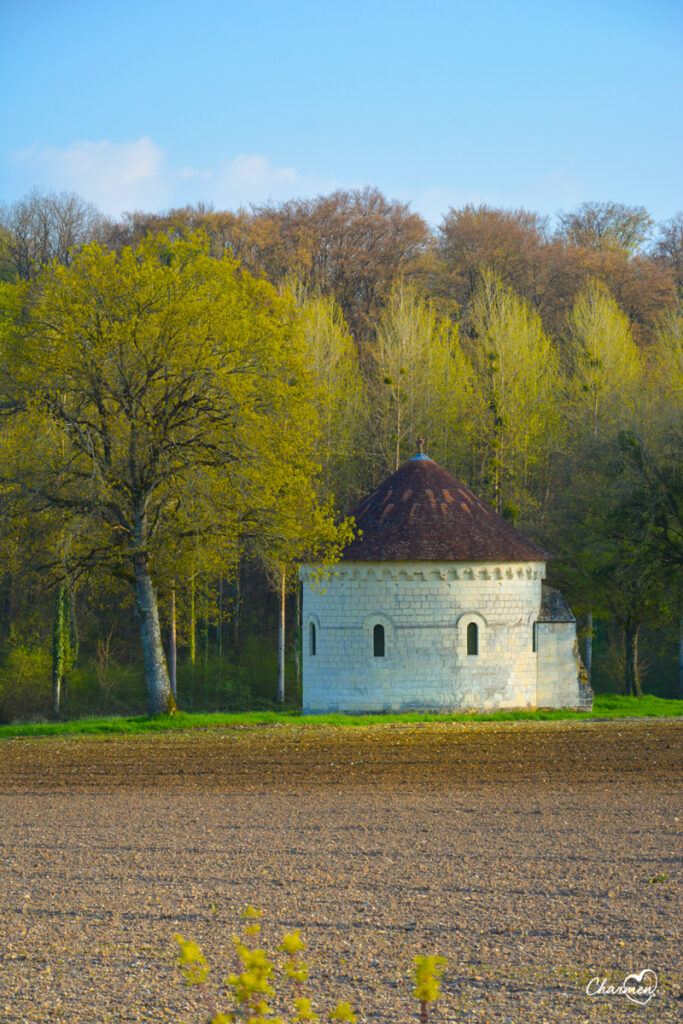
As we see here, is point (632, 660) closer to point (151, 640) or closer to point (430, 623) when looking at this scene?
point (430, 623)

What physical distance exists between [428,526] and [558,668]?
5.31 m

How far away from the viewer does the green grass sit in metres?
21.9

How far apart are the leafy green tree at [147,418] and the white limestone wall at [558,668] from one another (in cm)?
855

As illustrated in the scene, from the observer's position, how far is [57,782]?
15750 mm

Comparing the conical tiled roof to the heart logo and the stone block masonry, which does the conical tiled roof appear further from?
the heart logo

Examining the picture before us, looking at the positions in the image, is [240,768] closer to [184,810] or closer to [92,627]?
[184,810]

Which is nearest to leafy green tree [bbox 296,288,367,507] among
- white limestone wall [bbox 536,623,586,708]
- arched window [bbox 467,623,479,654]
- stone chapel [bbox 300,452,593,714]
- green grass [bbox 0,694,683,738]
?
stone chapel [bbox 300,452,593,714]

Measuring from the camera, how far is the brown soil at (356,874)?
274 inches

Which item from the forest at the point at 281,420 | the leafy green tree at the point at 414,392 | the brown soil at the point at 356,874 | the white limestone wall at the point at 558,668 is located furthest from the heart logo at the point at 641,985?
the leafy green tree at the point at 414,392

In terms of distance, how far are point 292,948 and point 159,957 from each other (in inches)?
150

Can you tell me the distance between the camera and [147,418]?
2178 cm

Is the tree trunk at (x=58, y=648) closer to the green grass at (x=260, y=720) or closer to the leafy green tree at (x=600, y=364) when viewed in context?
the green grass at (x=260, y=720)

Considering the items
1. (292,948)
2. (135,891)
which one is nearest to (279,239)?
(135,891)

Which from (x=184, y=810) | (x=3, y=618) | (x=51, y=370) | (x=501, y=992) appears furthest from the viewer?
(x=3, y=618)
